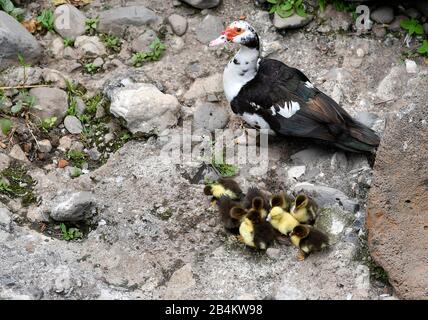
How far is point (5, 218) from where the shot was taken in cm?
555

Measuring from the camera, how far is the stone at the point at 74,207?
555cm

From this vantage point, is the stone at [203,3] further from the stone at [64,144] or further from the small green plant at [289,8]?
the stone at [64,144]

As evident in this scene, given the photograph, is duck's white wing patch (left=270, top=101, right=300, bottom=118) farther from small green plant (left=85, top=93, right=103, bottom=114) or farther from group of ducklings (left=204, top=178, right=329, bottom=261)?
small green plant (left=85, top=93, right=103, bottom=114)

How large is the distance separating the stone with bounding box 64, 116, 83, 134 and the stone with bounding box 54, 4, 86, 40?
3.05 feet

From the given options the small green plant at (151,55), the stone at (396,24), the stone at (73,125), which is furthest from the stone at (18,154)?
the stone at (396,24)

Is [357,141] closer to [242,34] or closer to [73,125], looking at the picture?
[242,34]

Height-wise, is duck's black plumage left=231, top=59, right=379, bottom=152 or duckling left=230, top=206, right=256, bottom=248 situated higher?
duck's black plumage left=231, top=59, right=379, bottom=152

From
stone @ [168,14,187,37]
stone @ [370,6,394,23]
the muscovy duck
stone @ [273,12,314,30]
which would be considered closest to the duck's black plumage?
the muscovy duck

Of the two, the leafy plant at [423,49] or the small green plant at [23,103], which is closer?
the small green plant at [23,103]

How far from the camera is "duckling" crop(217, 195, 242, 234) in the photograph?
18.1 ft

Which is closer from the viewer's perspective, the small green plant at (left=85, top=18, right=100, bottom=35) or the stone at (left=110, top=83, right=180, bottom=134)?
the stone at (left=110, top=83, right=180, bottom=134)

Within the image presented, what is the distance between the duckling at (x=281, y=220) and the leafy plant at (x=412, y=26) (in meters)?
2.33

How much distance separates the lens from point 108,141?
633cm
